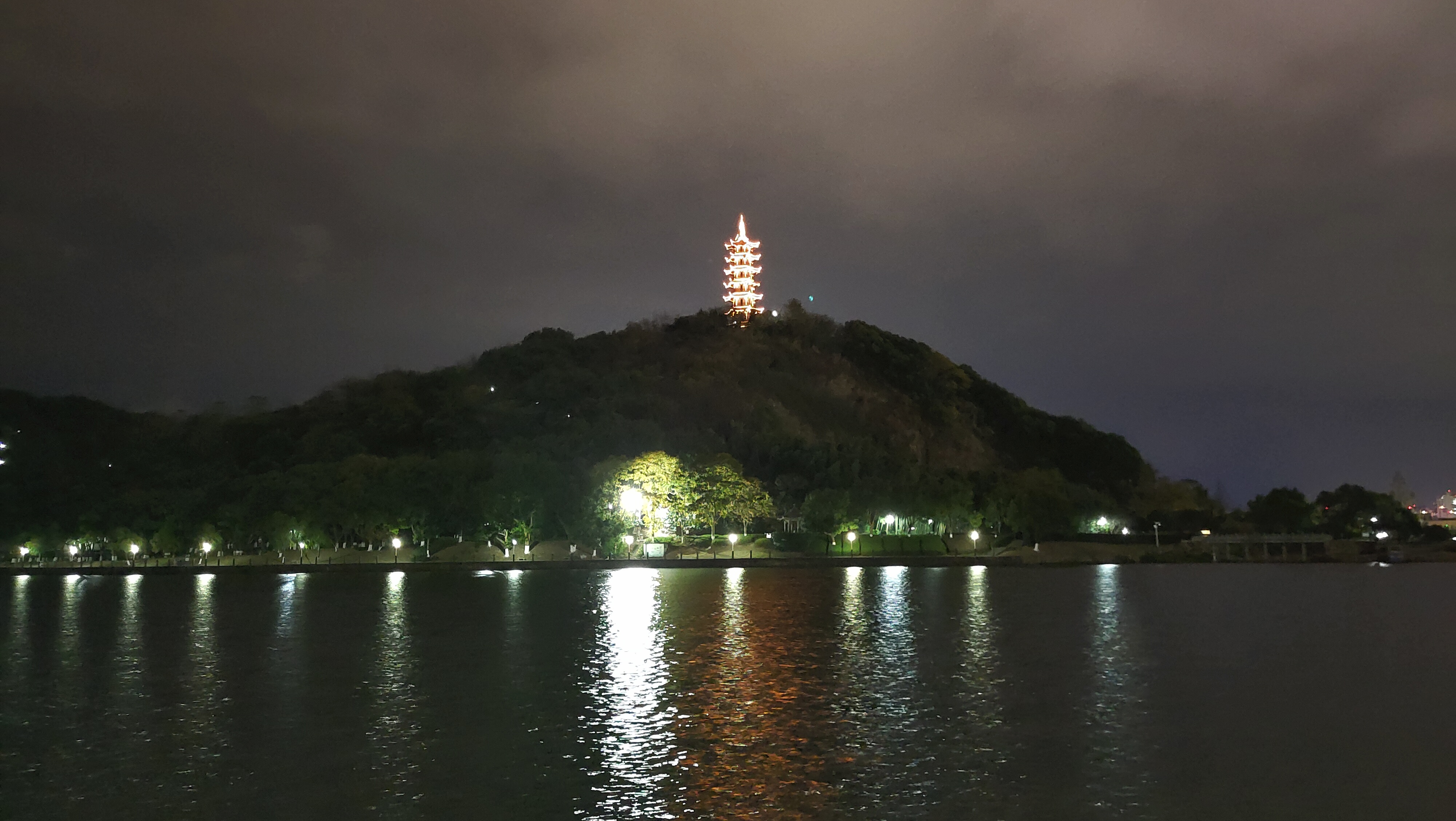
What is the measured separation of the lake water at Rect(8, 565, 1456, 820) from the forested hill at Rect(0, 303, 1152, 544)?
47.7 metres

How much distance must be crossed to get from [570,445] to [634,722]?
276 feet

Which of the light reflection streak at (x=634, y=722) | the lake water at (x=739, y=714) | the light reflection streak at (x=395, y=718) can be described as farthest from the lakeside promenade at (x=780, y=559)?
the light reflection streak at (x=395, y=718)

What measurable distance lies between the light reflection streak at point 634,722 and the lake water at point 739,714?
7 centimetres

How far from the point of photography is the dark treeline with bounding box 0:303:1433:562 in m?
87.1

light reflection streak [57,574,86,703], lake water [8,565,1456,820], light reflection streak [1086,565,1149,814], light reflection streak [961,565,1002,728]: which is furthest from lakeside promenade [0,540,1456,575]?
light reflection streak [1086,565,1149,814]

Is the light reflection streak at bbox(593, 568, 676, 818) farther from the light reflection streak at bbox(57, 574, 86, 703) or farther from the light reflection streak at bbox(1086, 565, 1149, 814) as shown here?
the light reflection streak at bbox(57, 574, 86, 703)

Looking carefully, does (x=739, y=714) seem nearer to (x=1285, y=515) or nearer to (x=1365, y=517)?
(x=1285, y=515)

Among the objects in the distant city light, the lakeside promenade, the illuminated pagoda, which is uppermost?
the illuminated pagoda

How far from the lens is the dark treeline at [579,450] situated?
8712 cm

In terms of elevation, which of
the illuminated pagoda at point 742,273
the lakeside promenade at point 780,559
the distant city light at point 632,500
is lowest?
the lakeside promenade at point 780,559

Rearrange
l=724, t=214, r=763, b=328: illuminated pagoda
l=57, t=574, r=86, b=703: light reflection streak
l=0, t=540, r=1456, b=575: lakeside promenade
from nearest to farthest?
l=57, t=574, r=86, b=703: light reflection streak, l=0, t=540, r=1456, b=575: lakeside promenade, l=724, t=214, r=763, b=328: illuminated pagoda

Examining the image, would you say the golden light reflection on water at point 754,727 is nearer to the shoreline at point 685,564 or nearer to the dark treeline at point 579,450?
the shoreline at point 685,564

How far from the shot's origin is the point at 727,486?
8094cm

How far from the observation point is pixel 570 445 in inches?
3976
